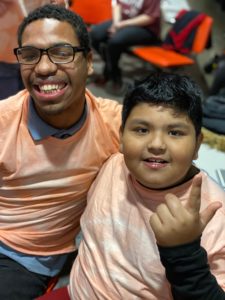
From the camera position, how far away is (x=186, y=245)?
34.6 inches

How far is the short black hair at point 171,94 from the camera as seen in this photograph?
102 centimetres

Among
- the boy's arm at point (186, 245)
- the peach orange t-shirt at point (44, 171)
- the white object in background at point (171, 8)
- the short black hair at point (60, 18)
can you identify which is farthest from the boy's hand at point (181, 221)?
the white object in background at point (171, 8)

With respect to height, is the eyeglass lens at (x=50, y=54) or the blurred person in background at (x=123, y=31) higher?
the eyeglass lens at (x=50, y=54)

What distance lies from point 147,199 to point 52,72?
42cm

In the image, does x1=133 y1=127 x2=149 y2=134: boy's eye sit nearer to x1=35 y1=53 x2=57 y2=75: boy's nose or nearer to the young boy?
the young boy

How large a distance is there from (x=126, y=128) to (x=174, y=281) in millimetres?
376

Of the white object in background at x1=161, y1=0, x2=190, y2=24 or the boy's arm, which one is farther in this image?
the white object in background at x1=161, y1=0, x2=190, y2=24

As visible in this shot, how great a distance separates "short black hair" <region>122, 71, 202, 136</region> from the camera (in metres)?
1.02

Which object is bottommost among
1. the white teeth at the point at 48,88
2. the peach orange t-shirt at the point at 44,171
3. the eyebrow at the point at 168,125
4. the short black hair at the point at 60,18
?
the peach orange t-shirt at the point at 44,171

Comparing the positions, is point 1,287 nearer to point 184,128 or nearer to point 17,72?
point 184,128

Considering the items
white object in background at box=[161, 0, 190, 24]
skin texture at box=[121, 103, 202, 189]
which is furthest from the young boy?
white object in background at box=[161, 0, 190, 24]

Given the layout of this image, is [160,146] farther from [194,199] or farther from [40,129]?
[40,129]

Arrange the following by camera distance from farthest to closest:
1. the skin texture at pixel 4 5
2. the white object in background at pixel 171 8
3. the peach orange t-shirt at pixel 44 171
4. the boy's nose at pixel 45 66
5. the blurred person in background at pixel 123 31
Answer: the white object in background at pixel 171 8, the blurred person in background at pixel 123 31, the skin texture at pixel 4 5, the peach orange t-shirt at pixel 44 171, the boy's nose at pixel 45 66

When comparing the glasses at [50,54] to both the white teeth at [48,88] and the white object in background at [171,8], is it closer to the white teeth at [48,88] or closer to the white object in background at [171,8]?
the white teeth at [48,88]
